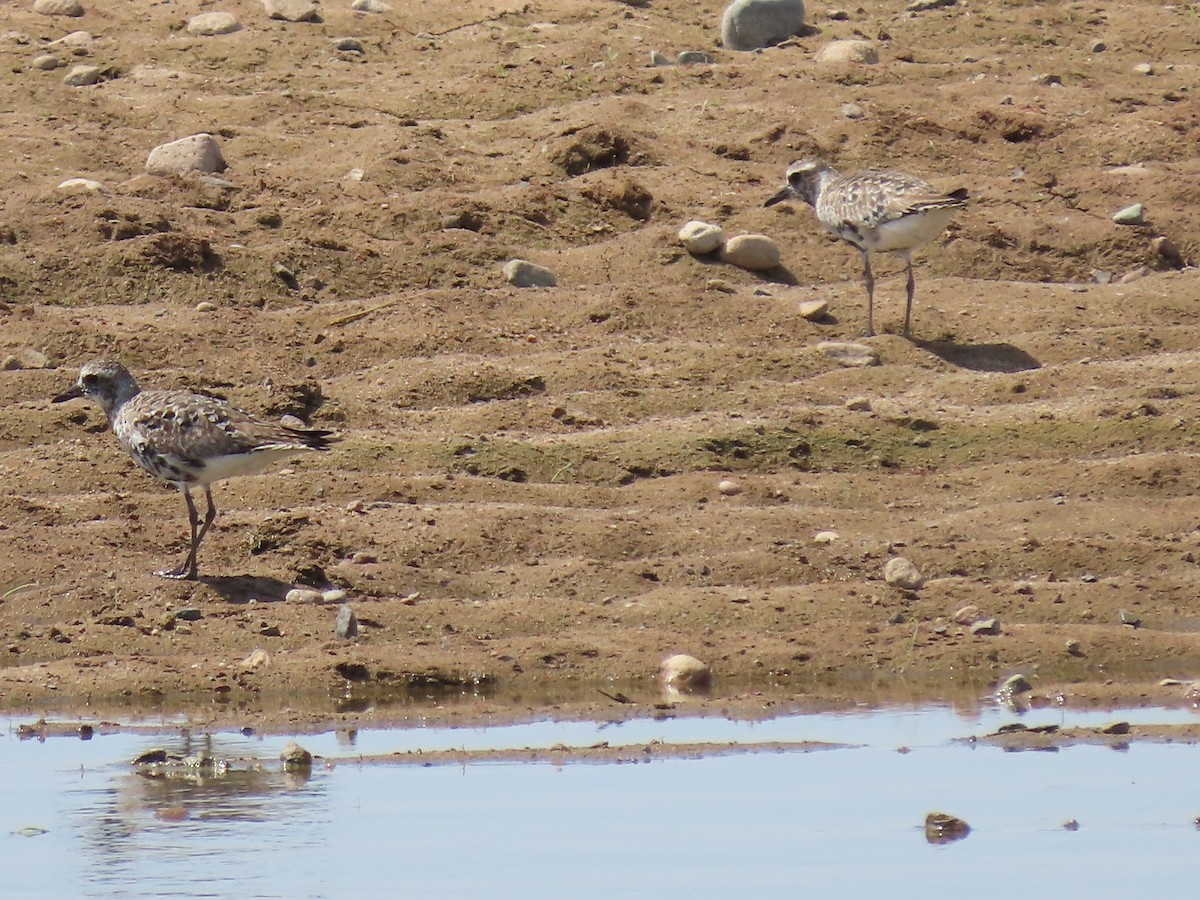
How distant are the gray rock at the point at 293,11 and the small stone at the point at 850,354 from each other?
7.30m

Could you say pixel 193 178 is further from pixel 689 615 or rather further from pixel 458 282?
pixel 689 615

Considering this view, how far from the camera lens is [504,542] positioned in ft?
42.5

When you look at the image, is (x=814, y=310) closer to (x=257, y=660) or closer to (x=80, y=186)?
(x=80, y=186)

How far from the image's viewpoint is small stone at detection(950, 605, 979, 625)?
11.9m

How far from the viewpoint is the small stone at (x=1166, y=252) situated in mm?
17406

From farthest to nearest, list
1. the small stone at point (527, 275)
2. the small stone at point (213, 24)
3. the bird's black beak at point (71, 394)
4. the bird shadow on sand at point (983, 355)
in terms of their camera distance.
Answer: the small stone at point (213, 24), the small stone at point (527, 275), the bird shadow on sand at point (983, 355), the bird's black beak at point (71, 394)

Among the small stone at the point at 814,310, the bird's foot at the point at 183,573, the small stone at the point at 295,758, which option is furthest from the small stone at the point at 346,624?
the small stone at the point at 814,310

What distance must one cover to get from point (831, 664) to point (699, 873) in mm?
3302

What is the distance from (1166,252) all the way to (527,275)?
190 inches

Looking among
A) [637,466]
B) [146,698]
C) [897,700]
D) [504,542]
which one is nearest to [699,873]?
[897,700]

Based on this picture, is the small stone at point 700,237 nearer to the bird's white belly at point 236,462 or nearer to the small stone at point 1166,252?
the small stone at point 1166,252

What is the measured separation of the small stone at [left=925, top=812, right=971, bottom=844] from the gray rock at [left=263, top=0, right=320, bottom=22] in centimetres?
1391

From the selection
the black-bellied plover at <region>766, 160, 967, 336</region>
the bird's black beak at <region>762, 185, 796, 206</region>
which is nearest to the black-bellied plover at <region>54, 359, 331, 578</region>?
the black-bellied plover at <region>766, 160, 967, 336</region>

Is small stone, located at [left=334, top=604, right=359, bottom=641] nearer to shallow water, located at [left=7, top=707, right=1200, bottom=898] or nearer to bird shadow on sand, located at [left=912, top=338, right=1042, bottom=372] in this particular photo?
shallow water, located at [left=7, top=707, right=1200, bottom=898]
